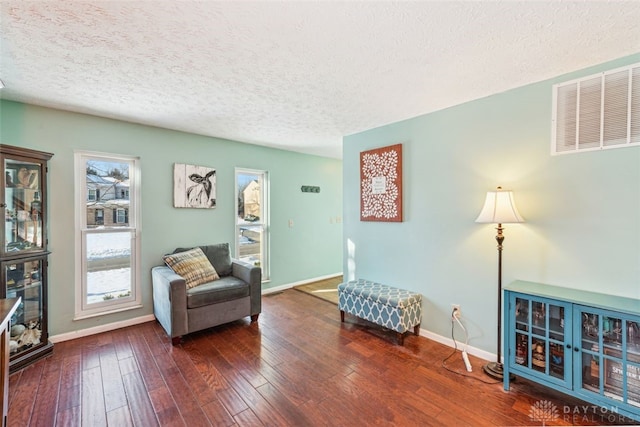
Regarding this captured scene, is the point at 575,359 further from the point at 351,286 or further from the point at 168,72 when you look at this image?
the point at 168,72

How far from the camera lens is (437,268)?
2791mm

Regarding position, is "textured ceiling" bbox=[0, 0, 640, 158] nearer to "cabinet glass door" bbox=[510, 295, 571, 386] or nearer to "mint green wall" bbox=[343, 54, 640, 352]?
"mint green wall" bbox=[343, 54, 640, 352]

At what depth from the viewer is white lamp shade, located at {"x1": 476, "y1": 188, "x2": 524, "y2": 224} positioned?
2.11m

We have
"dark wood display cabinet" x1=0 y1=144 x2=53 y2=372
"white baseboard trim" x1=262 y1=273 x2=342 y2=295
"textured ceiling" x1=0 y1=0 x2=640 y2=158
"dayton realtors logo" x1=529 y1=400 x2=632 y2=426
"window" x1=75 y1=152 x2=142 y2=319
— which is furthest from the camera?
"white baseboard trim" x1=262 y1=273 x2=342 y2=295

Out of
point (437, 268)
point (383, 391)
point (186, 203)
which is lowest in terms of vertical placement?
point (383, 391)

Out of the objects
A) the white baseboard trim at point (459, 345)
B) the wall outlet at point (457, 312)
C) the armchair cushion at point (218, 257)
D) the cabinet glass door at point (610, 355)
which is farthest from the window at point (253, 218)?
A: the cabinet glass door at point (610, 355)

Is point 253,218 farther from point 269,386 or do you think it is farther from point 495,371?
point 495,371

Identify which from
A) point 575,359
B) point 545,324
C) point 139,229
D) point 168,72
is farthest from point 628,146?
point 139,229

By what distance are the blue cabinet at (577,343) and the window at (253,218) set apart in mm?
3347

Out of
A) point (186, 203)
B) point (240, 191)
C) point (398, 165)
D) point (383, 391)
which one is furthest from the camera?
point (240, 191)

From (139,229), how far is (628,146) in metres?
4.46

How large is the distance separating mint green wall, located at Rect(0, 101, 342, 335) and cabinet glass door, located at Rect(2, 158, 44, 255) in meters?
0.24

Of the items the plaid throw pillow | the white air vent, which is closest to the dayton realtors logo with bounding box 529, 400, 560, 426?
the white air vent

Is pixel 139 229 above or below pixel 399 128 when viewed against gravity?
below
